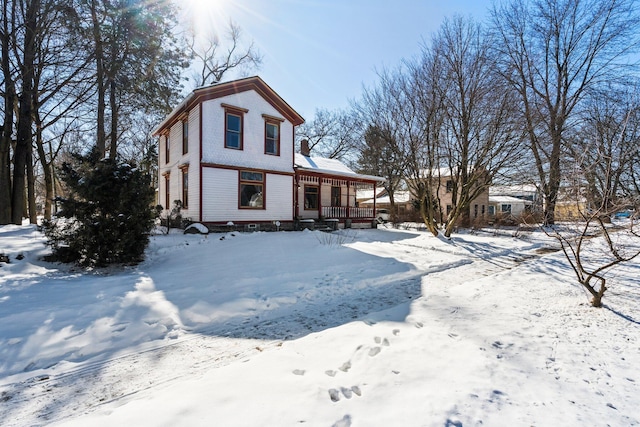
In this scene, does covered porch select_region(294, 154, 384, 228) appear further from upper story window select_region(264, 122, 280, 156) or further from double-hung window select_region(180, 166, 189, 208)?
double-hung window select_region(180, 166, 189, 208)

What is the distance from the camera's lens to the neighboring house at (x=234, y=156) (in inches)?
505

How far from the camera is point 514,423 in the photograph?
2.15 m

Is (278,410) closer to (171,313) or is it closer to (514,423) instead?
(514,423)

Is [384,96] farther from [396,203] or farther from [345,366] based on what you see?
[396,203]

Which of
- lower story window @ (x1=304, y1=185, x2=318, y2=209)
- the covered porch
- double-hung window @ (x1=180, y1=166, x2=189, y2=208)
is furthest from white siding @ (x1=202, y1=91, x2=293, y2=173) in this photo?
lower story window @ (x1=304, y1=185, x2=318, y2=209)

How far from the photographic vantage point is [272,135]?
49.5ft

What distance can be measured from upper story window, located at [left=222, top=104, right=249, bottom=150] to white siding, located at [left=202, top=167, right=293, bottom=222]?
1315 mm

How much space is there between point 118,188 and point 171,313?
4.43 metres

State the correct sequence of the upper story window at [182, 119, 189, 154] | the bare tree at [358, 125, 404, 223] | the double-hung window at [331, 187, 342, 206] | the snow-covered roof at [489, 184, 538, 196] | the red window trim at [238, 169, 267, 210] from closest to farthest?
1. the red window trim at [238, 169, 267, 210]
2. the upper story window at [182, 119, 189, 154]
3. the snow-covered roof at [489, 184, 538, 196]
4. the double-hung window at [331, 187, 342, 206]
5. the bare tree at [358, 125, 404, 223]

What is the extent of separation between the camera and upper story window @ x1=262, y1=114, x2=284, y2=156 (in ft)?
48.5

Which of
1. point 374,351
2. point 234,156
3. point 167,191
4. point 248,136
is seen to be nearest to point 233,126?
point 248,136

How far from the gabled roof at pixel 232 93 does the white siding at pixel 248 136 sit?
0.70ft

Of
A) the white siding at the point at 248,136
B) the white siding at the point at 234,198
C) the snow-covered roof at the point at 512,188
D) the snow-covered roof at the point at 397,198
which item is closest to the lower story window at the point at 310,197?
the white siding at the point at 234,198

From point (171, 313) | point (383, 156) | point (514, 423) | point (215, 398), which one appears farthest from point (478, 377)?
point (383, 156)
